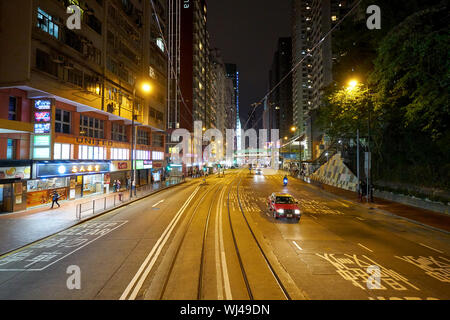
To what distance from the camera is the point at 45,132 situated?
62.2 ft

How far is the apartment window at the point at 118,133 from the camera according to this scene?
103 ft

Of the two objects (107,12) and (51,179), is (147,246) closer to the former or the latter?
(51,179)

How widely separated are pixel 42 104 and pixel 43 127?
189 centimetres

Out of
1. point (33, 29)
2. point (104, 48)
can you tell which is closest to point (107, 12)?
point (104, 48)

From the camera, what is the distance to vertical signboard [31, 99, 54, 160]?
19000 mm

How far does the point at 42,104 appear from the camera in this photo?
1919cm

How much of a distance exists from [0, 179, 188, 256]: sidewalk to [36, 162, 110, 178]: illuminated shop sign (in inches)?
112

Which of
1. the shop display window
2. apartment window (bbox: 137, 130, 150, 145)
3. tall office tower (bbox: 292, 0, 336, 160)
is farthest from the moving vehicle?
tall office tower (bbox: 292, 0, 336, 160)

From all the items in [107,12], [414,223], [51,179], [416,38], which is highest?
[107,12]

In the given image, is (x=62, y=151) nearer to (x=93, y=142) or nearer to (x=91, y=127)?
(x=93, y=142)

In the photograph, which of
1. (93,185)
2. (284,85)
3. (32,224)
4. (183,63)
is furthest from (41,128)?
(284,85)

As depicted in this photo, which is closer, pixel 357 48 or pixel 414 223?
pixel 414 223

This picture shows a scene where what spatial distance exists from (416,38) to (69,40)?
2630cm

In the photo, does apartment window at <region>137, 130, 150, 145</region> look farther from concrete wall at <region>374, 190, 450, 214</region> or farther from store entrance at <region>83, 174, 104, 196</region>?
concrete wall at <region>374, 190, 450, 214</region>
